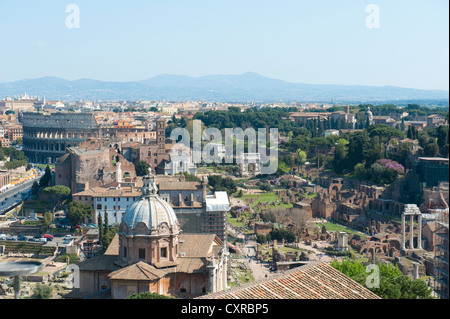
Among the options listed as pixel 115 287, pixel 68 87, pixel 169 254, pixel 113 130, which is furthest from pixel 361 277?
pixel 68 87

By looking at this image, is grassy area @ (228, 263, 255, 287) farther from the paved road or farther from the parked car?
the paved road

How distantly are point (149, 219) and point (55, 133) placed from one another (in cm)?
3467

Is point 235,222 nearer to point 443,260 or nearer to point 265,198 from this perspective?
point 265,198

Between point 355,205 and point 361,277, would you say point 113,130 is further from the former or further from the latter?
point 361,277

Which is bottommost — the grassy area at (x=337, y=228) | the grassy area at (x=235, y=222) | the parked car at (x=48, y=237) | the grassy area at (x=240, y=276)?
Result: the grassy area at (x=337, y=228)

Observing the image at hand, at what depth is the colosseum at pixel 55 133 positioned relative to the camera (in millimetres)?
47125

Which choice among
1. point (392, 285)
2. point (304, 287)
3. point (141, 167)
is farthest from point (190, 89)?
point (304, 287)

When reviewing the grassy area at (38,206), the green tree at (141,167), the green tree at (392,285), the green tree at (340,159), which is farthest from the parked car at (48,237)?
the green tree at (340,159)

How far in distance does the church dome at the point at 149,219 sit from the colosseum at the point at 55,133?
31.3 metres

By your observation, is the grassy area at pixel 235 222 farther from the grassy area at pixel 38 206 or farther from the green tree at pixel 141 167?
the grassy area at pixel 38 206

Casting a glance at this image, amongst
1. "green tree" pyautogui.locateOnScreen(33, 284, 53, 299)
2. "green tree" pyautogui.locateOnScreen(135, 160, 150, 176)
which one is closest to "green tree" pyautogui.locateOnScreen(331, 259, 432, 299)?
"green tree" pyautogui.locateOnScreen(33, 284, 53, 299)

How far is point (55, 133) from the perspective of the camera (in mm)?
48312

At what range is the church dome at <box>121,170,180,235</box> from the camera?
15.2 m
